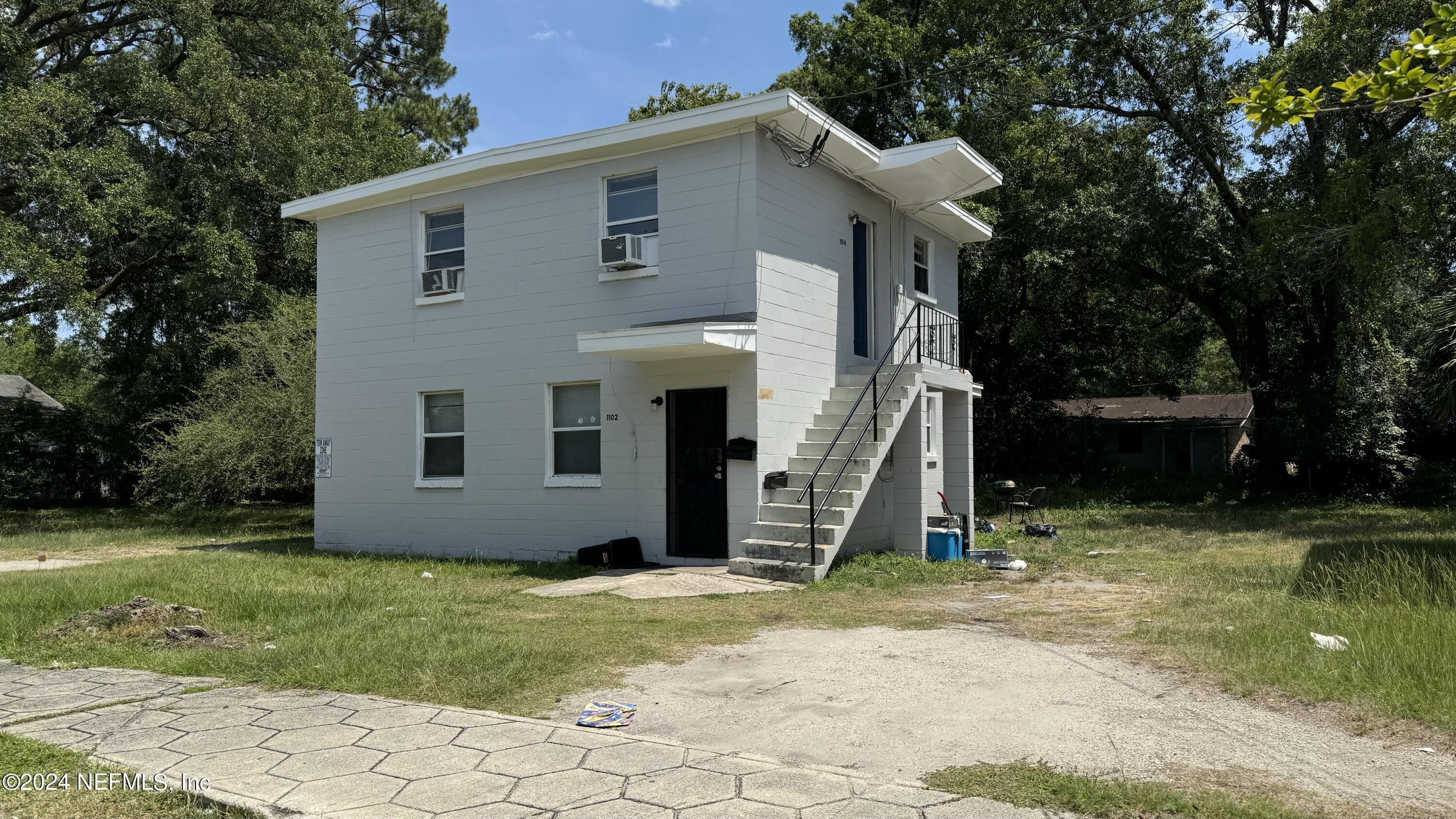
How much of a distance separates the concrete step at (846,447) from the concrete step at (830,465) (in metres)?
0.11

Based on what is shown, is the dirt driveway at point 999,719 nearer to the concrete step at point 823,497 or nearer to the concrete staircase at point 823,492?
the concrete staircase at point 823,492

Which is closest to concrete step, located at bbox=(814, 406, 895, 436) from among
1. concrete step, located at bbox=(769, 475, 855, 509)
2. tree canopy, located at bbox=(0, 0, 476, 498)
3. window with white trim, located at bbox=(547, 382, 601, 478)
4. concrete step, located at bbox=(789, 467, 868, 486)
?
concrete step, located at bbox=(789, 467, 868, 486)

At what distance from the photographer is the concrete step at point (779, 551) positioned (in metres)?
11.1

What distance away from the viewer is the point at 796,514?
462 inches

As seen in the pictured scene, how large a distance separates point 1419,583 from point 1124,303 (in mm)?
20963

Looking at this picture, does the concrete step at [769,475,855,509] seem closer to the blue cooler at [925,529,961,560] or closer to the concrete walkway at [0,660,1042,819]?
the blue cooler at [925,529,961,560]

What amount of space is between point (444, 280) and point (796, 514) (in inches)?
261

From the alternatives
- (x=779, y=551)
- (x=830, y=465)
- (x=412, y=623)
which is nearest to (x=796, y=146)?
(x=830, y=465)

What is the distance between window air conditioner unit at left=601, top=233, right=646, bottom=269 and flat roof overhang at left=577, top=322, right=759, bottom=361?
42.4 inches

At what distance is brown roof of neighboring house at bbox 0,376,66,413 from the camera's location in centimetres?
2841

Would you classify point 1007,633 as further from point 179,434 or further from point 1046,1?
point 1046,1

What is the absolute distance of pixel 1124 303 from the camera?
92.7 ft

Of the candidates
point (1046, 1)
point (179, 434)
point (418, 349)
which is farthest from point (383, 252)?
point (1046, 1)

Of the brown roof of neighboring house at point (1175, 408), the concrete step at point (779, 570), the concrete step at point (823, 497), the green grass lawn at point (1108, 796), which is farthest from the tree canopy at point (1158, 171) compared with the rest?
the green grass lawn at point (1108, 796)
